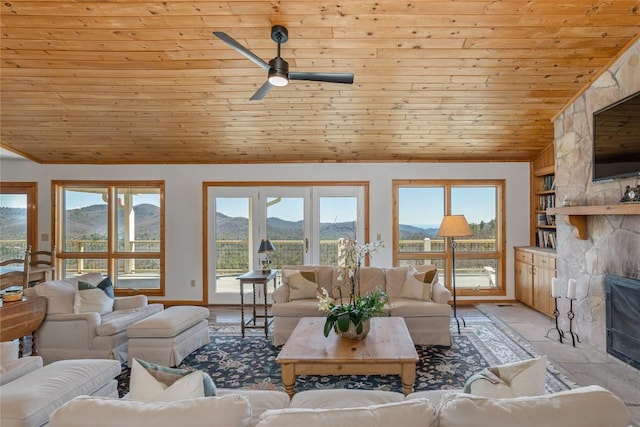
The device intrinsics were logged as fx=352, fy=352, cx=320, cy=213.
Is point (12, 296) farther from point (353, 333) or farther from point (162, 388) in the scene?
point (353, 333)

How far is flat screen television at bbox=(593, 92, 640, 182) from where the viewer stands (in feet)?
10.8

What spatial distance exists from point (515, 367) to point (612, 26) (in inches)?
136

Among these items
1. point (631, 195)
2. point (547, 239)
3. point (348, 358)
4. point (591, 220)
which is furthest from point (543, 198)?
point (348, 358)

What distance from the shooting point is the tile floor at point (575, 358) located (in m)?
2.99

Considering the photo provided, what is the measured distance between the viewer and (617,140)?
352 cm

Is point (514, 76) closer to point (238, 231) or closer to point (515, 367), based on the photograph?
point (515, 367)

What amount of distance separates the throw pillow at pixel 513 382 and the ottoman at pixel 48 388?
2.19m

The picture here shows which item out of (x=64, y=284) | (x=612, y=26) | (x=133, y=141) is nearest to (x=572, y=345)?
(x=612, y=26)

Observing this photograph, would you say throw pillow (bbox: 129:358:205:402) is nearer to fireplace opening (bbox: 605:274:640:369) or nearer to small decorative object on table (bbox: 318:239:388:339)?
small decorative object on table (bbox: 318:239:388:339)

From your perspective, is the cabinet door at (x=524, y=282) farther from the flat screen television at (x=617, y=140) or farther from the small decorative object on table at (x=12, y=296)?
the small decorative object on table at (x=12, y=296)

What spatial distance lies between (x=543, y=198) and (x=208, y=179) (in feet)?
18.7

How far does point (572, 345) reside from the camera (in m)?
3.99

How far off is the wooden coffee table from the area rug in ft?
1.42

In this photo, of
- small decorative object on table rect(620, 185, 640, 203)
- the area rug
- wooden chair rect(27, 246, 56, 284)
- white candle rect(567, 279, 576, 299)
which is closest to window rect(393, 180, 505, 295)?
the area rug
